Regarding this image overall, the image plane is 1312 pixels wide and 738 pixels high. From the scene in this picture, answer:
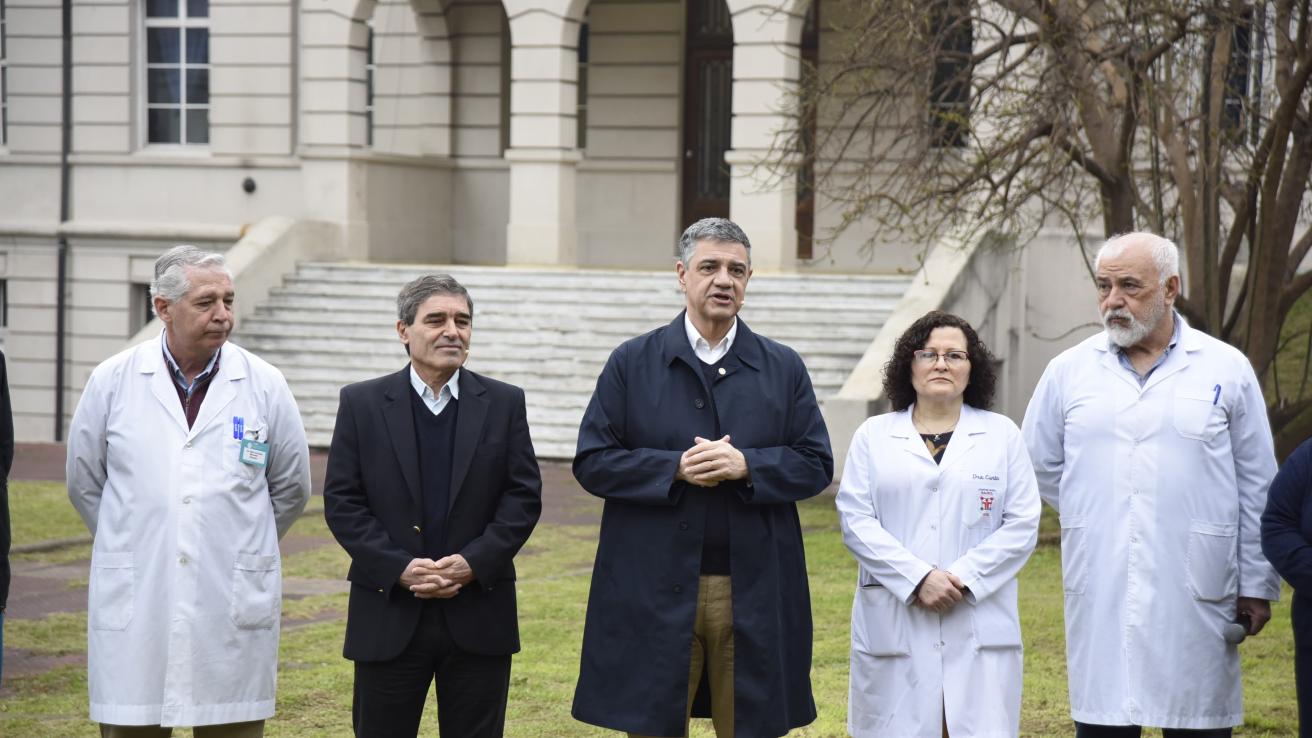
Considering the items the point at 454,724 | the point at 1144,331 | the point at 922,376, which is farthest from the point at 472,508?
the point at 1144,331

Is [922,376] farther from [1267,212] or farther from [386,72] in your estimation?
[386,72]

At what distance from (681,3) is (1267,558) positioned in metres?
21.2

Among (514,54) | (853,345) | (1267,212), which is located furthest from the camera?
(514,54)

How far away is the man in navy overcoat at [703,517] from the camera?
5523 millimetres

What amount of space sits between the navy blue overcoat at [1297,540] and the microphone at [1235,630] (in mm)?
224

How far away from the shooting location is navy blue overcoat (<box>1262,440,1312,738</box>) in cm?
545

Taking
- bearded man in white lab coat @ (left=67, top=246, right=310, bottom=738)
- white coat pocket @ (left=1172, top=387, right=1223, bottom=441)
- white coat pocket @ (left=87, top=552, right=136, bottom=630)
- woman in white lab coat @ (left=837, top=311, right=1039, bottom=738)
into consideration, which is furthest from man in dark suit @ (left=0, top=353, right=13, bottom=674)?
white coat pocket @ (left=1172, top=387, right=1223, bottom=441)

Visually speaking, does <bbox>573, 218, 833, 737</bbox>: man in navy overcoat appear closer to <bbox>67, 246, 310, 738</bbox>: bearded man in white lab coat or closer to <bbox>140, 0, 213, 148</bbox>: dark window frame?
<bbox>67, 246, 310, 738</bbox>: bearded man in white lab coat

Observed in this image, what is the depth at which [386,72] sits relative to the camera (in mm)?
26594

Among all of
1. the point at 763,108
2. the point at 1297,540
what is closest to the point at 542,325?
the point at 763,108

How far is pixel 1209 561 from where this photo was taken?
19.0 ft

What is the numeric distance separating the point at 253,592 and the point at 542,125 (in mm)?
17715

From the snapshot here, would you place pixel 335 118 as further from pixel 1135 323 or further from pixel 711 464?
pixel 711 464

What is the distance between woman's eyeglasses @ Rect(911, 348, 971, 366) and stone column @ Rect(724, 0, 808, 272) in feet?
52.5
